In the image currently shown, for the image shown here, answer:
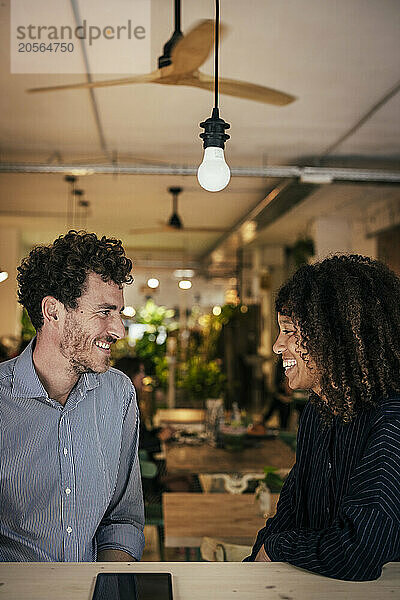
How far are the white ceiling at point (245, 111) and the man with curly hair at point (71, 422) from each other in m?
2.25

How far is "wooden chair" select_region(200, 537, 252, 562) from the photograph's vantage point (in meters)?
2.72

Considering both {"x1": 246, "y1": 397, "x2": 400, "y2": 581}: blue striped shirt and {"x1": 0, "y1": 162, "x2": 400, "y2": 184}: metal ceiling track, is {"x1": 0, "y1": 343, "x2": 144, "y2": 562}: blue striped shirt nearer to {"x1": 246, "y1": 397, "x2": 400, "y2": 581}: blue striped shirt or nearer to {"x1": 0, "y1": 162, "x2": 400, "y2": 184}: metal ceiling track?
{"x1": 246, "y1": 397, "x2": 400, "y2": 581}: blue striped shirt

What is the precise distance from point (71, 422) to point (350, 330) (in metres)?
0.94

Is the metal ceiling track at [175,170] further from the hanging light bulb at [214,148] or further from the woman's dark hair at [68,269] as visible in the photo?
the woman's dark hair at [68,269]

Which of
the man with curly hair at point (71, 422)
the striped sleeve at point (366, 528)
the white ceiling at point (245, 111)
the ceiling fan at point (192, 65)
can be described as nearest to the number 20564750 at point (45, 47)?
the white ceiling at point (245, 111)

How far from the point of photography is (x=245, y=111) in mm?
5609

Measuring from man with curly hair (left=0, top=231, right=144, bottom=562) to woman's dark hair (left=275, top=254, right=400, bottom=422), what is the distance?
665 millimetres

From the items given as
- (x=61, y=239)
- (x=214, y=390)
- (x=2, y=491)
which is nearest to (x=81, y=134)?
(x=214, y=390)

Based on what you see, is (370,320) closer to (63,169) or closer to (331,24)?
(331,24)

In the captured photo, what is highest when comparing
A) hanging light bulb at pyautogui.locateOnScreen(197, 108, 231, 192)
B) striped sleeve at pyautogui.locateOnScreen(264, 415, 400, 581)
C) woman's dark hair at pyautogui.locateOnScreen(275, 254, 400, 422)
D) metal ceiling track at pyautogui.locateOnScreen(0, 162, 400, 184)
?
metal ceiling track at pyautogui.locateOnScreen(0, 162, 400, 184)

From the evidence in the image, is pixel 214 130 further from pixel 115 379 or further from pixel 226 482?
pixel 226 482

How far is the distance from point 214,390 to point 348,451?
5.98 metres

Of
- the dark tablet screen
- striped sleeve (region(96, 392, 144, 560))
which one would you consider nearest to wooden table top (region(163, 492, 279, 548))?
striped sleeve (region(96, 392, 144, 560))

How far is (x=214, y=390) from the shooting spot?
7.81m
